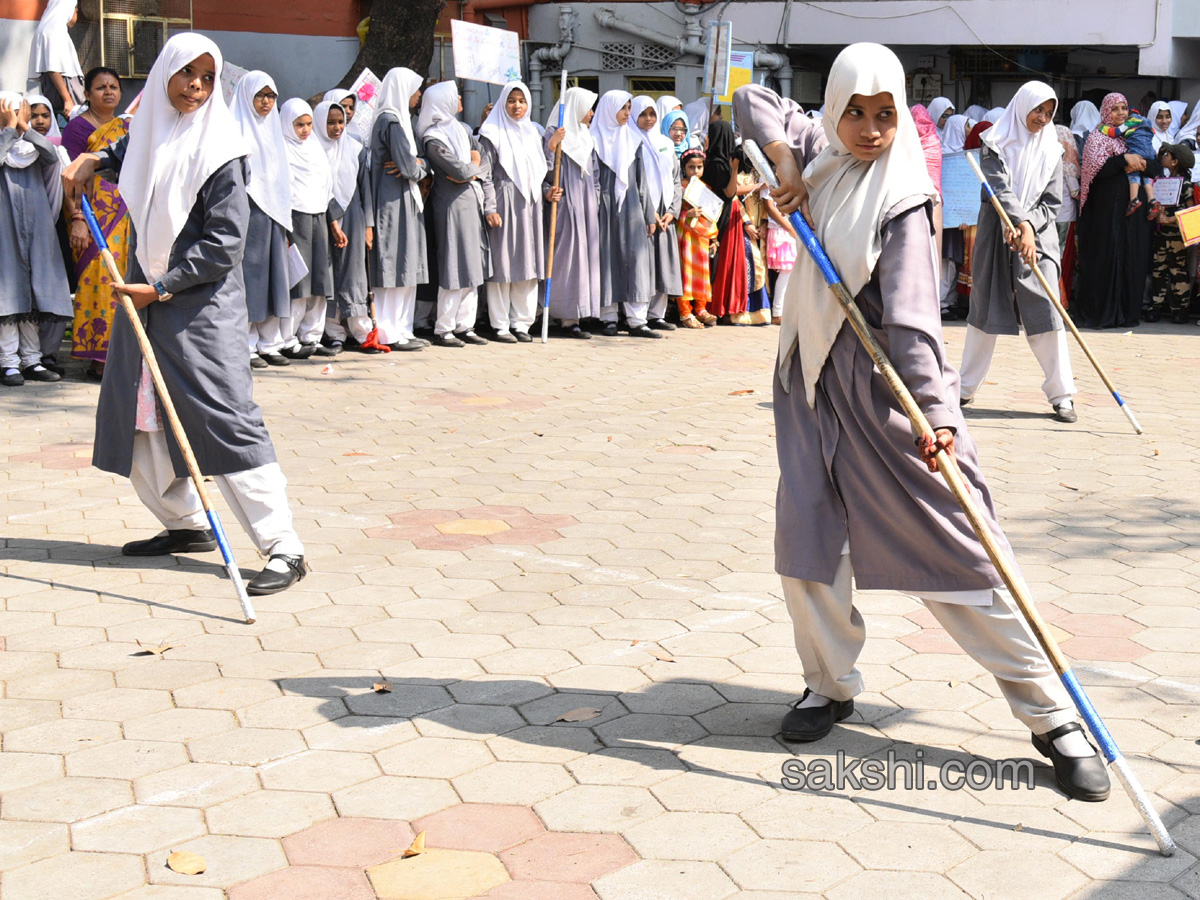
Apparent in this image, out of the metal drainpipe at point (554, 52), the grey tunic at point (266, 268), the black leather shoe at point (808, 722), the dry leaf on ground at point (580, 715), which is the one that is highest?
the metal drainpipe at point (554, 52)

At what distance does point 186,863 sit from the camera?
3162 millimetres

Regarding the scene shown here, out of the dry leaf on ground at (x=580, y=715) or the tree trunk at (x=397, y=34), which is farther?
the tree trunk at (x=397, y=34)

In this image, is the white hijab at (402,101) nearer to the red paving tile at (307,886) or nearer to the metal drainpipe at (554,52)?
the red paving tile at (307,886)

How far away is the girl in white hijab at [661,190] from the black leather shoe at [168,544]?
772cm

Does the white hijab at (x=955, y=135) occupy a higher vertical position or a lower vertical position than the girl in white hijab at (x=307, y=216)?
higher

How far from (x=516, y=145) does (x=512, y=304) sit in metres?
1.41

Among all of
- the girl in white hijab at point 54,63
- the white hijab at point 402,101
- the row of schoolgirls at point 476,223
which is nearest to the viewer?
the row of schoolgirls at point 476,223

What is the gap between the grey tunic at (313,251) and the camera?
1071cm

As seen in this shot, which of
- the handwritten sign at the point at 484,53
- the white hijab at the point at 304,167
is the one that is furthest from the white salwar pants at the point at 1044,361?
the handwritten sign at the point at 484,53

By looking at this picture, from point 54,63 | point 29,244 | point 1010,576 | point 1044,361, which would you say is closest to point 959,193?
point 1044,361

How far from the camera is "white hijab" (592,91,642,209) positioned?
41.1 ft

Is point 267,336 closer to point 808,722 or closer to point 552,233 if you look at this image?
point 552,233

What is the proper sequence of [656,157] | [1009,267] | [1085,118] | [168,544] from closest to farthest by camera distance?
[168,544]
[1009,267]
[656,157]
[1085,118]

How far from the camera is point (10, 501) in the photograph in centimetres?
652
